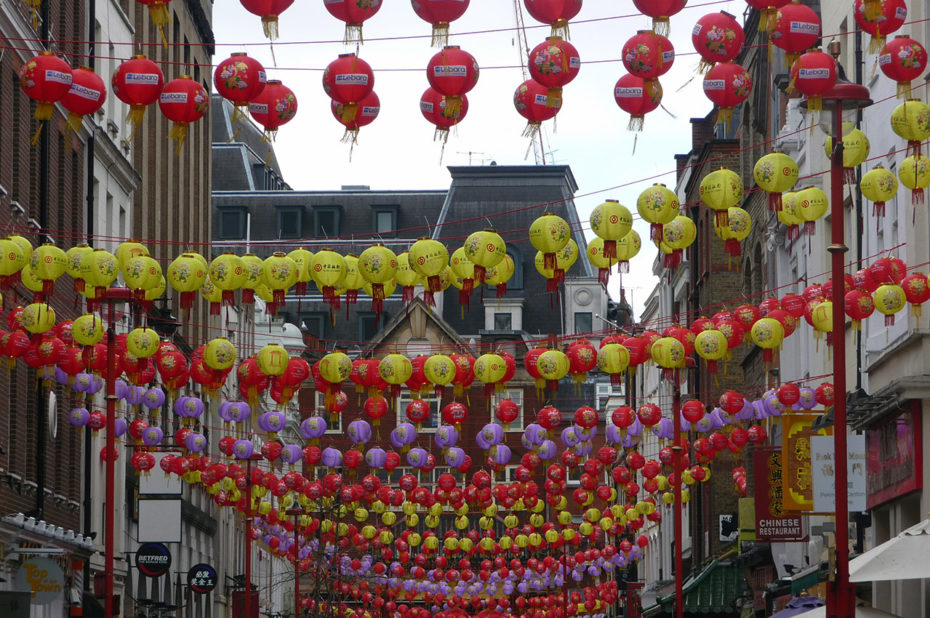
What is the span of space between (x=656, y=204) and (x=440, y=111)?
3692mm

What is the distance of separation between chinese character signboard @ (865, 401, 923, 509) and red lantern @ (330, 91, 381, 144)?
36.8ft

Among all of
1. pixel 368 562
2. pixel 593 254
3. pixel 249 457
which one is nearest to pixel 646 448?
pixel 368 562

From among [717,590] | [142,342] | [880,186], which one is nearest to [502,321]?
[717,590]

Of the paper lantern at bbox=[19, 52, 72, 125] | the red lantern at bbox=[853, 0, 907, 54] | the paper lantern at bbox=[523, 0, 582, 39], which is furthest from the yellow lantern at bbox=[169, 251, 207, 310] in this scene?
the red lantern at bbox=[853, 0, 907, 54]

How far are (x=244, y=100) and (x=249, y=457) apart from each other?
76.0 feet

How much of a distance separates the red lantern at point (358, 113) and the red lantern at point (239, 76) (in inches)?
32.7

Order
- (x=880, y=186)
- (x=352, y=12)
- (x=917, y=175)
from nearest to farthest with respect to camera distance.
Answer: (x=352, y=12)
(x=917, y=175)
(x=880, y=186)

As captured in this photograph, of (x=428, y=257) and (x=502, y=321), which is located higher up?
(x=502, y=321)

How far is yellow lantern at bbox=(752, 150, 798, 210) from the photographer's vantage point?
806 inches

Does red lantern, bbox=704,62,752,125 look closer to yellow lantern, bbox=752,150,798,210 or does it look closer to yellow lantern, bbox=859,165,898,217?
yellow lantern, bbox=752,150,798,210

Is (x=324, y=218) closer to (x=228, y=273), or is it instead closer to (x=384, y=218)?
(x=384, y=218)

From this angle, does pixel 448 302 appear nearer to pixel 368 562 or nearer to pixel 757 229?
pixel 368 562

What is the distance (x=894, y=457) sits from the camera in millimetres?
Answer: 27703

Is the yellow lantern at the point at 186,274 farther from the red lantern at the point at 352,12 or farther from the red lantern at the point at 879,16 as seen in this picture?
the red lantern at the point at 879,16
